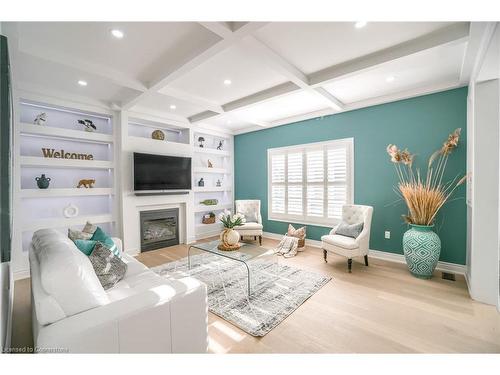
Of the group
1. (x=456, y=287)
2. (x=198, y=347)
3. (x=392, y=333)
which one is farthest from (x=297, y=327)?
(x=456, y=287)

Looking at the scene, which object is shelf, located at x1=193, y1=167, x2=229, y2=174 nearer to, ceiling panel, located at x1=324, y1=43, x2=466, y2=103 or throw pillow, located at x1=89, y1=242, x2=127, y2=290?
ceiling panel, located at x1=324, y1=43, x2=466, y2=103

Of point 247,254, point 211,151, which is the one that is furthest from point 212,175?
point 247,254

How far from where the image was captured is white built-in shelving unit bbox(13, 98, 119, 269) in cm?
316

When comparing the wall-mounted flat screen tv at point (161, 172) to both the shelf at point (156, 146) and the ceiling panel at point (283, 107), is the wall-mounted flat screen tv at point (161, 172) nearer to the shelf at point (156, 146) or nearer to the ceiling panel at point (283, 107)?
the shelf at point (156, 146)

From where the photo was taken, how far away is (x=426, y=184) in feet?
10.8

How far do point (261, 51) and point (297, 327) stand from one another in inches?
104

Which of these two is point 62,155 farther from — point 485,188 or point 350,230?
point 485,188

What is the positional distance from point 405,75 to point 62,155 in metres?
5.11

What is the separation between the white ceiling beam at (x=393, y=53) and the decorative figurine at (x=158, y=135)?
10.3ft

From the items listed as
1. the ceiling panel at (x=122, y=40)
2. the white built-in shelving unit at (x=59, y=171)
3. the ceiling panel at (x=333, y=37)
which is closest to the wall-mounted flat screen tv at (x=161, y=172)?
the white built-in shelving unit at (x=59, y=171)

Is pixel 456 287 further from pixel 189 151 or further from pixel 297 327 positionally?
pixel 189 151

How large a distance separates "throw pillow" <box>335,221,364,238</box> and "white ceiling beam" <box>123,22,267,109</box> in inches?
115

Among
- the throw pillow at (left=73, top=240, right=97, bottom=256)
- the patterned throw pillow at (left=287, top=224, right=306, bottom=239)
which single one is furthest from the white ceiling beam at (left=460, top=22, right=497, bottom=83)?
the throw pillow at (left=73, top=240, right=97, bottom=256)
